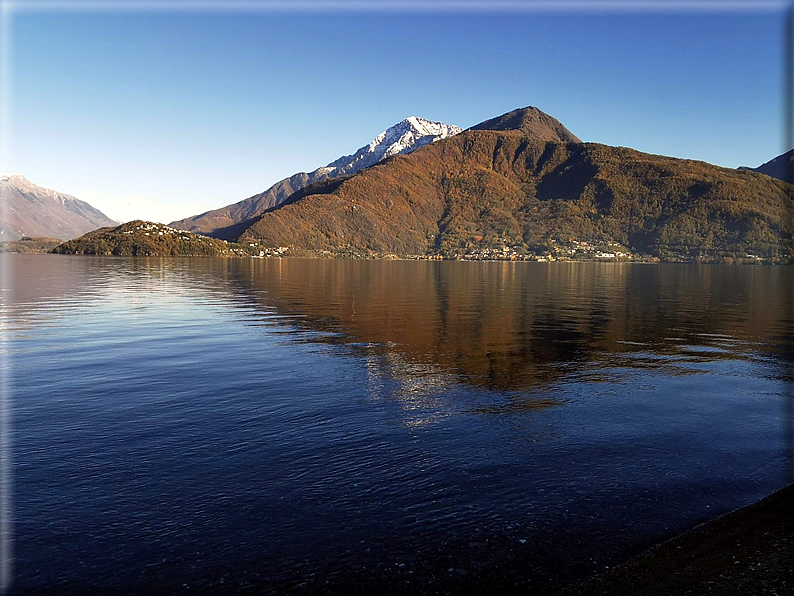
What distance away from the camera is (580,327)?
51.8 metres

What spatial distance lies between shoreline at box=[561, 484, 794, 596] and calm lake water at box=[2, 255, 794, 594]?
751 millimetres

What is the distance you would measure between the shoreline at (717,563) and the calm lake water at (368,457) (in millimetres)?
751

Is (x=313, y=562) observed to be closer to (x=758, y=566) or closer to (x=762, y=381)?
(x=758, y=566)

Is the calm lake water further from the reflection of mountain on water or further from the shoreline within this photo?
the shoreline

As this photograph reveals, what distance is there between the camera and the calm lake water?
12.5m

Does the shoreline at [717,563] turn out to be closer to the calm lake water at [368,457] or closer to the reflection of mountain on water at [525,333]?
the calm lake water at [368,457]

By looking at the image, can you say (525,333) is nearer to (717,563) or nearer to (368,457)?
(368,457)

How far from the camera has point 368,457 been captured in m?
18.3

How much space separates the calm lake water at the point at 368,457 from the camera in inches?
491

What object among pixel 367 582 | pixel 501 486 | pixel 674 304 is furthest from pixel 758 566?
pixel 674 304

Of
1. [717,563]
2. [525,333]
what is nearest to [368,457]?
[717,563]

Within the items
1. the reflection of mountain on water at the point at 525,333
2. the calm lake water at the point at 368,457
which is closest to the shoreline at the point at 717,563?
the calm lake water at the point at 368,457

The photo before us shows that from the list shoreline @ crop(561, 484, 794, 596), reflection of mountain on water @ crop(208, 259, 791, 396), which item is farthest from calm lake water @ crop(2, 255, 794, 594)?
shoreline @ crop(561, 484, 794, 596)

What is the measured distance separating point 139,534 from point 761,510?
16.5 m
